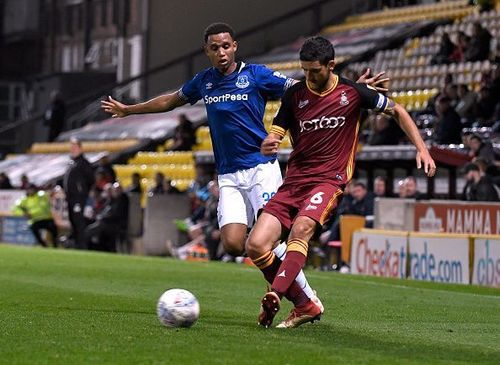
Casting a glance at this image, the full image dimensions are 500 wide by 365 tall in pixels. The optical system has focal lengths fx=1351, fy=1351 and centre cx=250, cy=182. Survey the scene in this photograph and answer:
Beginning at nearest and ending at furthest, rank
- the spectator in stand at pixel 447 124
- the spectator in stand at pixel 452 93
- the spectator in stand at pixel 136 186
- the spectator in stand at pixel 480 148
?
the spectator in stand at pixel 480 148
the spectator in stand at pixel 447 124
the spectator in stand at pixel 452 93
the spectator in stand at pixel 136 186

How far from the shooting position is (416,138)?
990cm

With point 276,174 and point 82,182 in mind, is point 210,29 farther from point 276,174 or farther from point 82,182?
point 82,182

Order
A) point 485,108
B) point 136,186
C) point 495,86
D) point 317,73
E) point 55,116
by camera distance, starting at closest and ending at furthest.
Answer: point 317,73, point 495,86, point 485,108, point 136,186, point 55,116

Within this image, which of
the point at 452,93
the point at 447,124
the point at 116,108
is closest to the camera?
the point at 116,108

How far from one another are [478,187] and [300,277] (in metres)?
9.43

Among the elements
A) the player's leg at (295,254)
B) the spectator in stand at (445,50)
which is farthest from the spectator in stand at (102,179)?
the player's leg at (295,254)

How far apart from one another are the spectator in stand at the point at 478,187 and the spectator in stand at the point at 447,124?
2.66 metres

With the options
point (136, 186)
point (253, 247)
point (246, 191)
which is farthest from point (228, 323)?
point (136, 186)

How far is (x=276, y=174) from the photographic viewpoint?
1139 cm

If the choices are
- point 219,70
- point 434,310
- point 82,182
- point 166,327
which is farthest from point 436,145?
point 166,327

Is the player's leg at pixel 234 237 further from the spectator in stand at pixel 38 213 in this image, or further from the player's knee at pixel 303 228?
the spectator in stand at pixel 38 213

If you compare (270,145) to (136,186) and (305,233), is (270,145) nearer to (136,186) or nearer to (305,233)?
(305,233)

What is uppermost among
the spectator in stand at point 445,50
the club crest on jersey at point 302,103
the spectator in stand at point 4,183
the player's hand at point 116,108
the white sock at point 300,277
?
the spectator in stand at point 445,50

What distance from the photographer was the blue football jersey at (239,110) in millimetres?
11164
